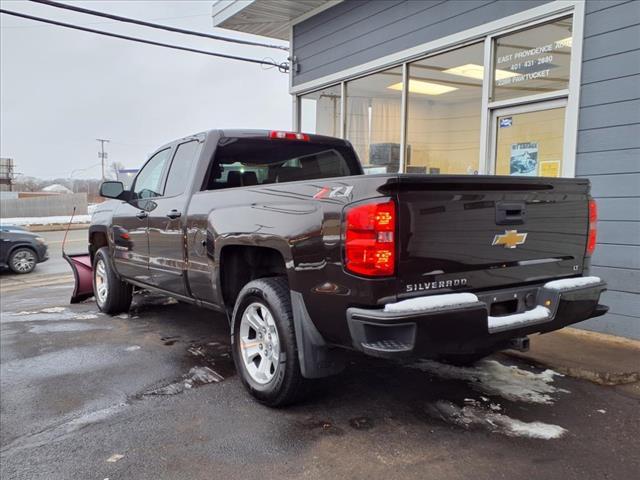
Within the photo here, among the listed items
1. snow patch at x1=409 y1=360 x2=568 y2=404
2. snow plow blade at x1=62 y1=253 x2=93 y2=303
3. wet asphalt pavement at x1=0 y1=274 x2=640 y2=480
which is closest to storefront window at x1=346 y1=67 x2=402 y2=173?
snow patch at x1=409 y1=360 x2=568 y2=404

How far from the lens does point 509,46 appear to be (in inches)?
242

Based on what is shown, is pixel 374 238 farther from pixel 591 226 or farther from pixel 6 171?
pixel 6 171

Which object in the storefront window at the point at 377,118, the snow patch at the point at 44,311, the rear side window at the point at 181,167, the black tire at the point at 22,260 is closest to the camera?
the rear side window at the point at 181,167

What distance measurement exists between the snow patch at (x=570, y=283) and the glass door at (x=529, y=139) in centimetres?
255

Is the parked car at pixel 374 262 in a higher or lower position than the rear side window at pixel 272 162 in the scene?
lower

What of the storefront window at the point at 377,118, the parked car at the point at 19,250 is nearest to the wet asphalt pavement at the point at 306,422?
the storefront window at the point at 377,118

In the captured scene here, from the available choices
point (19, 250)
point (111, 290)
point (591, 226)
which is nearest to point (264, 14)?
point (111, 290)

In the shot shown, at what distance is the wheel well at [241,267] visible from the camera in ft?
12.2

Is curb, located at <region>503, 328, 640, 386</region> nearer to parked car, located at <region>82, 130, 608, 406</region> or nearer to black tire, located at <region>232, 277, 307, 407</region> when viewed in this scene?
parked car, located at <region>82, 130, 608, 406</region>

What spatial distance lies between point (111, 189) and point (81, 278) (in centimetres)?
237

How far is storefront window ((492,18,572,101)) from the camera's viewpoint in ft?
18.2

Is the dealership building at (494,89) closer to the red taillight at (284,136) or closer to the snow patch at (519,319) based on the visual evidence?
the snow patch at (519,319)

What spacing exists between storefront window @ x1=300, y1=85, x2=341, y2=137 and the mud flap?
673 centimetres

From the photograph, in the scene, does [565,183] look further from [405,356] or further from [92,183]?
[92,183]
